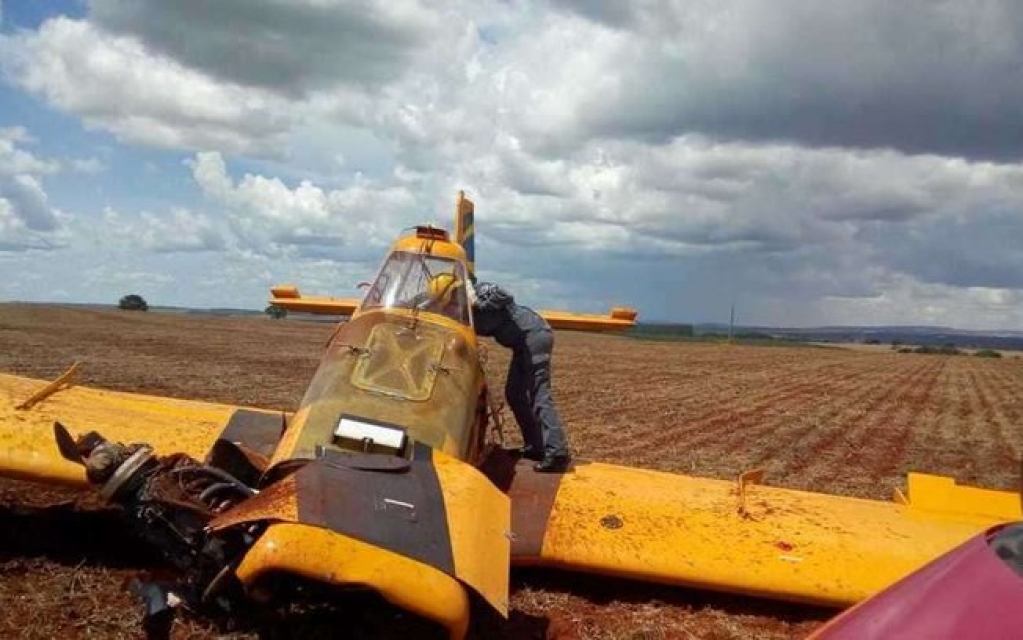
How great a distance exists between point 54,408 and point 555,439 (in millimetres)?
4281

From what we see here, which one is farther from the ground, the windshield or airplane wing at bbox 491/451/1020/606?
the windshield

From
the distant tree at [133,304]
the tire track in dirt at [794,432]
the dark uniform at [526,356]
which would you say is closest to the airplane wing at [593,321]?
the dark uniform at [526,356]

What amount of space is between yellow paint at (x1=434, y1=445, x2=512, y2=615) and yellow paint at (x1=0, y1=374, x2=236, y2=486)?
272 cm

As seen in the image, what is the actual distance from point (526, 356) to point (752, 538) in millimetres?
2884

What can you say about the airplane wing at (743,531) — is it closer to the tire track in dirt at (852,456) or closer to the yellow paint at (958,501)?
the yellow paint at (958,501)

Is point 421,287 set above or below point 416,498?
above

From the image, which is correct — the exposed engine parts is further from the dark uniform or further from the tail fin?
the tail fin

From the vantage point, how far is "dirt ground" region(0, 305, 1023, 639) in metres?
5.94

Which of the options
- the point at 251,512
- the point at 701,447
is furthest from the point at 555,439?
the point at 701,447

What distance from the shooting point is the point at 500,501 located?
17.8ft

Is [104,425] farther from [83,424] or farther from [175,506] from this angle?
[175,506]

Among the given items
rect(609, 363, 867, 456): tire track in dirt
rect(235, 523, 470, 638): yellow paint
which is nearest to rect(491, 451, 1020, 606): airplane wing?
rect(235, 523, 470, 638): yellow paint

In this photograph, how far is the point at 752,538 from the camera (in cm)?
640

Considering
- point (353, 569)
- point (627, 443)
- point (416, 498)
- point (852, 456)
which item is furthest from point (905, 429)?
point (353, 569)
